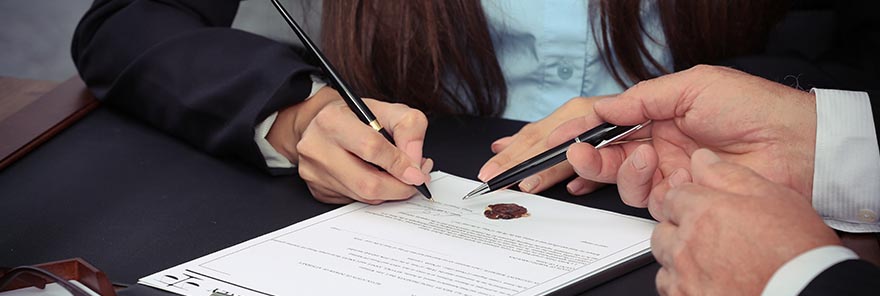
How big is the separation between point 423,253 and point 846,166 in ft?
1.46

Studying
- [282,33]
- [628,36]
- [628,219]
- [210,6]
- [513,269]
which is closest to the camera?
[513,269]

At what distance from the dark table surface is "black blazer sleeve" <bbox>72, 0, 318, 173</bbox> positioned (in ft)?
0.13

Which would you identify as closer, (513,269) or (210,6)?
(513,269)

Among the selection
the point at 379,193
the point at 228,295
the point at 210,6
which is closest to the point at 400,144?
the point at 379,193

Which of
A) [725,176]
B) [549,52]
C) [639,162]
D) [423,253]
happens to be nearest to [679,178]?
[639,162]

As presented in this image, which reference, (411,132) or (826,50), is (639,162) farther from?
(826,50)

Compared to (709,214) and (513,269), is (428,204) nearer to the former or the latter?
(513,269)

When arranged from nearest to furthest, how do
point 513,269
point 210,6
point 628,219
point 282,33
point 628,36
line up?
point 513,269 → point 628,219 → point 628,36 → point 210,6 → point 282,33

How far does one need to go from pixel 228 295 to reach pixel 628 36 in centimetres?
74

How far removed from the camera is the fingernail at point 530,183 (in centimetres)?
103

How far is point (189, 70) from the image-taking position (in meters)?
1.27

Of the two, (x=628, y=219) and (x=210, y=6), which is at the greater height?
(x=210, y=6)

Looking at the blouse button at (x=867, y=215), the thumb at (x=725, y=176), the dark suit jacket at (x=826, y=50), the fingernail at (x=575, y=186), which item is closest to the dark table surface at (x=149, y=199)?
the fingernail at (x=575, y=186)

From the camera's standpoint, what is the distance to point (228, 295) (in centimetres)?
80
